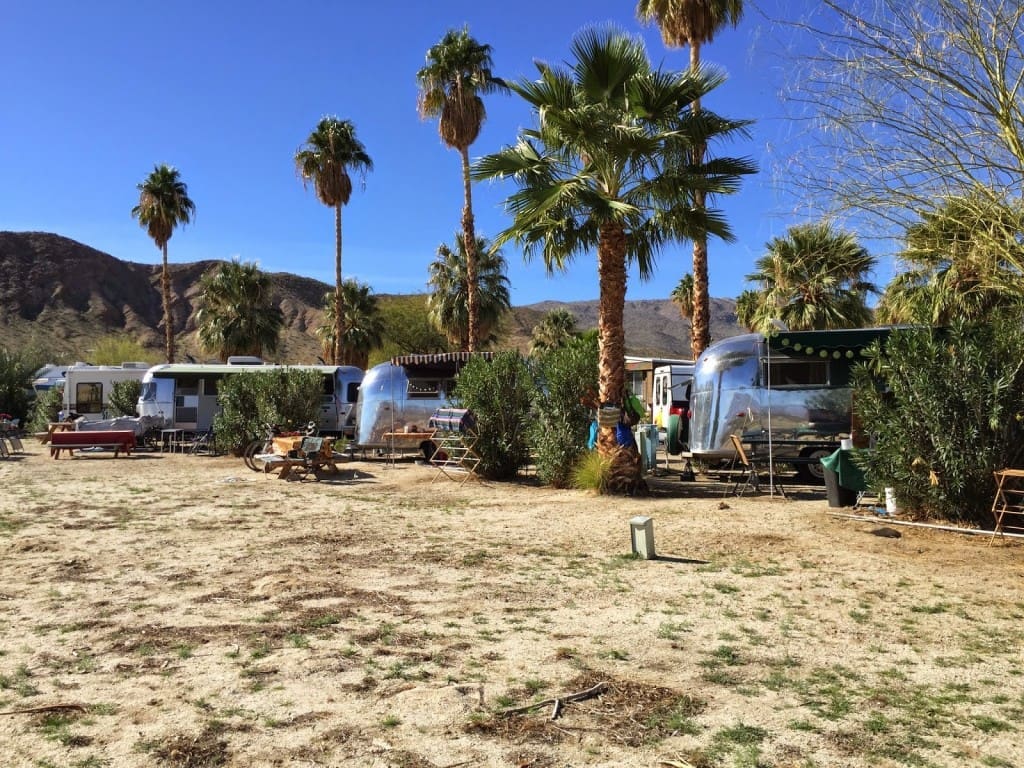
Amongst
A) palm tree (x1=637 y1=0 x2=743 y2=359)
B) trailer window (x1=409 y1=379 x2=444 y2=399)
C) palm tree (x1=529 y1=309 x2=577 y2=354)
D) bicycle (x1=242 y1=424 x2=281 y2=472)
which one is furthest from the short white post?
palm tree (x1=529 y1=309 x2=577 y2=354)

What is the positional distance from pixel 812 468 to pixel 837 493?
3557mm

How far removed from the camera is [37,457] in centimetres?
2036

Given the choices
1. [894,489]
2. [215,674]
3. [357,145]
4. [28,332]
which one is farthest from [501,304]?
[28,332]

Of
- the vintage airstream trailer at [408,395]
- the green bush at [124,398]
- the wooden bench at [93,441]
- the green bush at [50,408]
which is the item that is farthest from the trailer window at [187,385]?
the vintage airstream trailer at [408,395]

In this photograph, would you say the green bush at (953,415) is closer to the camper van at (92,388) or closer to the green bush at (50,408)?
the camper van at (92,388)

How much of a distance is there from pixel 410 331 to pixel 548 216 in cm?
3376

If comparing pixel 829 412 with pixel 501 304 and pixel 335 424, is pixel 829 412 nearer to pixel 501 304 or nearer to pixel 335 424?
pixel 335 424

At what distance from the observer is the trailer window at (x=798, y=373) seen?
518 inches

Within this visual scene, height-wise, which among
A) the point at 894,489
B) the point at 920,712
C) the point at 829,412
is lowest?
the point at 920,712

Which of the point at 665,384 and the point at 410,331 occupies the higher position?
the point at 410,331

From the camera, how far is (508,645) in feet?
15.7

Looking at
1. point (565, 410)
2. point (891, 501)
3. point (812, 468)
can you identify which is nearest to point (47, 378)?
point (565, 410)

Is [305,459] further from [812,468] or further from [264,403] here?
[812,468]

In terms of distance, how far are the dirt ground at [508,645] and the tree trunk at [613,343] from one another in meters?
2.30
